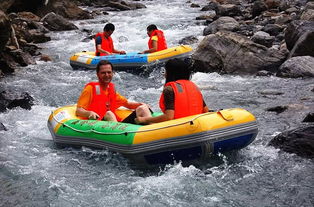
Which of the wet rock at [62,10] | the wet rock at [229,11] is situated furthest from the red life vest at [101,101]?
the wet rock at [62,10]

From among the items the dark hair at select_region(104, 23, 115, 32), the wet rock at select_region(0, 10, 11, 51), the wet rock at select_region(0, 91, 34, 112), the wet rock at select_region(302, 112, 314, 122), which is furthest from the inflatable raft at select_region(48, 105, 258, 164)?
the dark hair at select_region(104, 23, 115, 32)

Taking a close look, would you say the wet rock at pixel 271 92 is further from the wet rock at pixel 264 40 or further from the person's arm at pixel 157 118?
the person's arm at pixel 157 118

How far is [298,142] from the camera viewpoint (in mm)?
5980

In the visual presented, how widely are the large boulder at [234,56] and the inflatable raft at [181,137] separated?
215 inches

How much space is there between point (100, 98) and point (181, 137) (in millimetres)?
1587

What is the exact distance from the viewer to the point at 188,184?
5.22 metres

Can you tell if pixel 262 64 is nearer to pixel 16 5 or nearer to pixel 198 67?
pixel 198 67

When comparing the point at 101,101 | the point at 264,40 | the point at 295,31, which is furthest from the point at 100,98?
the point at 264,40

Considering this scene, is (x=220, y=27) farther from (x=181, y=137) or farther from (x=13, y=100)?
(x=181, y=137)

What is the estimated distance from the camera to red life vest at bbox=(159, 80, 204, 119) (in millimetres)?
5473

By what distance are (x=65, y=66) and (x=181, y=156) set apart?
7754mm

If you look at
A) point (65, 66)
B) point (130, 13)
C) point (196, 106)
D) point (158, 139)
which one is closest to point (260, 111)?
point (196, 106)

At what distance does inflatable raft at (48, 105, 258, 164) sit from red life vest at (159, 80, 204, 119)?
0.64 feet

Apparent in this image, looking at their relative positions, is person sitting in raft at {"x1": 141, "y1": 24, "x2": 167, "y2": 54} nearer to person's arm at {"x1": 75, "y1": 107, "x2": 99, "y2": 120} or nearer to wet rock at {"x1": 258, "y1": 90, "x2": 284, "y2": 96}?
wet rock at {"x1": 258, "y1": 90, "x2": 284, "y2": 96}
